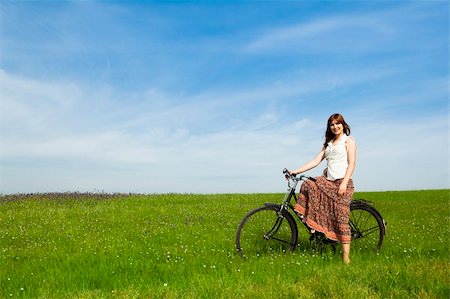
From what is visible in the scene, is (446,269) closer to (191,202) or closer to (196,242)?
(196,242)

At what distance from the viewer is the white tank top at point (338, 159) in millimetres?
9430

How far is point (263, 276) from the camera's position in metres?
8.36

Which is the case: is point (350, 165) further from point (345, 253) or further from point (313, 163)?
point (345, 253)

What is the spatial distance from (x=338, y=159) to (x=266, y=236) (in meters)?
2.30

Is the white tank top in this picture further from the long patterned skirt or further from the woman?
the long patterned skirt

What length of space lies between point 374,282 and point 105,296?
448cm

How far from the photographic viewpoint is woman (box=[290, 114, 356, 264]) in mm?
9414

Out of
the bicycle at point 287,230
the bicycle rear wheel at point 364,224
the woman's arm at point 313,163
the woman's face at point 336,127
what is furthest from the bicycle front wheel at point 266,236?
the woman's face at point 336,127

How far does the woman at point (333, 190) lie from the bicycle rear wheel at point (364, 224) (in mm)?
904

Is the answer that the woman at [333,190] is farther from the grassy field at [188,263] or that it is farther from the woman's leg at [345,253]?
the grassy field at [188,263]

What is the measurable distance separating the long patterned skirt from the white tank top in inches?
6.4

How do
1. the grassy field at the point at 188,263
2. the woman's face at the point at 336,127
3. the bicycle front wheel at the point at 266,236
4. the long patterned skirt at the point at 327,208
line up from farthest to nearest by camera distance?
the bicycle front wheel at the point at 266,236
the long patterned skirt at the point at 327,208
the woman's face at the point at 336,127
the grassy field at the point at 188,263

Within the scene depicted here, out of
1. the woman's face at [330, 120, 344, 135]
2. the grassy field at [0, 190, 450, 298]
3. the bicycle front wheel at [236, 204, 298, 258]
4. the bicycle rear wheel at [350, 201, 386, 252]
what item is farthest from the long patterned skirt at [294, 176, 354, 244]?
the woman's face at [330, 120, 344, 135]

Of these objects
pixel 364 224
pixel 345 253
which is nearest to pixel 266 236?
pixel 345 253
